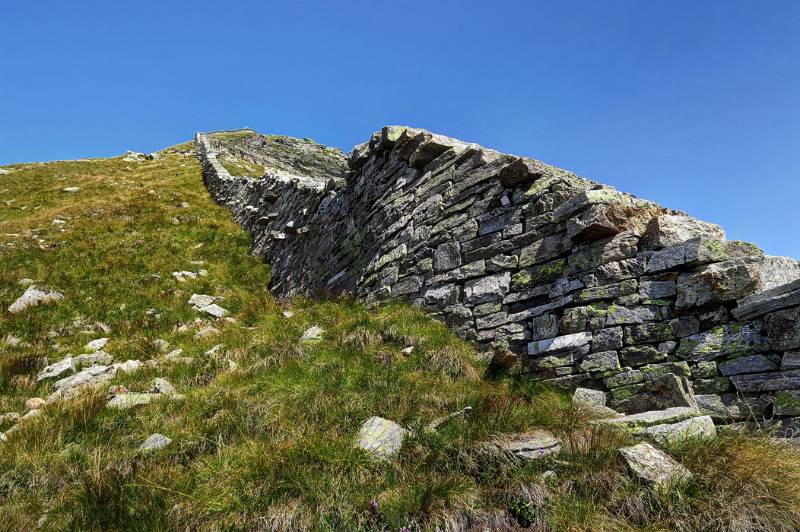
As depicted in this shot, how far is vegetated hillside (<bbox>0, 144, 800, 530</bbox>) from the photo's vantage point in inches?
137

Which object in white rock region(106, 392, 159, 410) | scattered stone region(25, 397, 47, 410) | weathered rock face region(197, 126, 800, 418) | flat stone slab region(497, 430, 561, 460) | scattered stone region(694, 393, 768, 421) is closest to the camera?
flat stone slab region(497, 430, 561, 460)

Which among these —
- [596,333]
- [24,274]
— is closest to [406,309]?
[596,333]

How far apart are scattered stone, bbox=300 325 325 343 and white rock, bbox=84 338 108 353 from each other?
4251mm

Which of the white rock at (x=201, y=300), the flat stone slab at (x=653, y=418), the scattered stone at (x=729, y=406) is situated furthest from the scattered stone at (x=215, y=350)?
the scattered stone at (x=729, y=406)

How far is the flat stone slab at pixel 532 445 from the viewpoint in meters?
4.00

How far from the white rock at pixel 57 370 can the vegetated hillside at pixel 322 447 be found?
212mm

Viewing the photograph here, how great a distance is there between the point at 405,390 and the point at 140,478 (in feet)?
9.31

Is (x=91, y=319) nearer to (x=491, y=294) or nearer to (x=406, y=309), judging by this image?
(x=406, y=309)

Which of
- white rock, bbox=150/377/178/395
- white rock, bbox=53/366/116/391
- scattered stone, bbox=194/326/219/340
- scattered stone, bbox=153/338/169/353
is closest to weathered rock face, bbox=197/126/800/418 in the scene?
scattered stone, bbox=194/326/219/340

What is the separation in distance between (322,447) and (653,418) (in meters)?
3.29

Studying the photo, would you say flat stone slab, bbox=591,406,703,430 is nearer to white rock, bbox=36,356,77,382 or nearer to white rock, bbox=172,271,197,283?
white rock, bbox=36,356,77,382

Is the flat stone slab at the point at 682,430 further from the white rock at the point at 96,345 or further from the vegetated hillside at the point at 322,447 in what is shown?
the white rock at the point at 96,345

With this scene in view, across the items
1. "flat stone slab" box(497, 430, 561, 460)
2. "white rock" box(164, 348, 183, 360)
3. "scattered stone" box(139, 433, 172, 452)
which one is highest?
"white rock" box(164, 348, 183, 360)

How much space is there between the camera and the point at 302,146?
1949 inches
